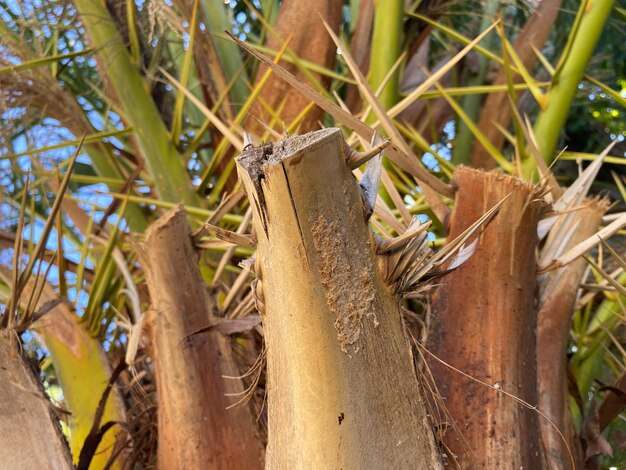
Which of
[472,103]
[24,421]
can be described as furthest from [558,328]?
[472,103]

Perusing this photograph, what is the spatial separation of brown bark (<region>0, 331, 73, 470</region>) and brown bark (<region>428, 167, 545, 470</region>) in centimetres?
48

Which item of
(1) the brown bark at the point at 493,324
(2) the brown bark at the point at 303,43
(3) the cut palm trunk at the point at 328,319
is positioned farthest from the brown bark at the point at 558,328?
(2) the brown bark at the point at 303,43

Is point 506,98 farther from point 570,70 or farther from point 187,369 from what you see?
point 187,369

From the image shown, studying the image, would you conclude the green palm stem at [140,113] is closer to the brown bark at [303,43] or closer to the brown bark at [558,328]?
the brown bark at [303,43]

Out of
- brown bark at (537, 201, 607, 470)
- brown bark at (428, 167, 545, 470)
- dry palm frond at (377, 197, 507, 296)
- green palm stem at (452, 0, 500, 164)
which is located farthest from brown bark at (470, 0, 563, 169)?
dry palm frond at (377, 197, 507, 296)

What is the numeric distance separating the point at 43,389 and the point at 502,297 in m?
0.59

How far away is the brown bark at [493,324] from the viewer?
84cm

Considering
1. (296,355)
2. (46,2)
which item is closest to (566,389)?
(296,355)

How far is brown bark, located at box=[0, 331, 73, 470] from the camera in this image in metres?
0.93

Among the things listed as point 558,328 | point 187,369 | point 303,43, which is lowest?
point 558,328

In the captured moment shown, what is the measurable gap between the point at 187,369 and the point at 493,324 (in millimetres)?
406

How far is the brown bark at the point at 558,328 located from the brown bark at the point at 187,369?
37 cm

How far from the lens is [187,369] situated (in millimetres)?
1013

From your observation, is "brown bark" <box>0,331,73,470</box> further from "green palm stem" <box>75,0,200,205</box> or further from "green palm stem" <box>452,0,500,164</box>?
"green palm stem" <box>452,0,500,164</box>
